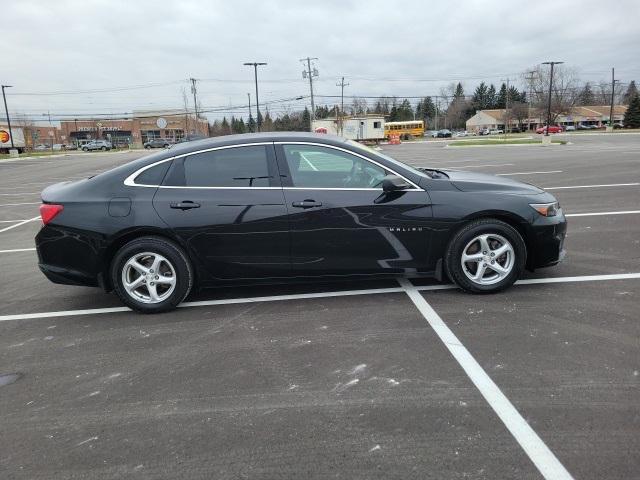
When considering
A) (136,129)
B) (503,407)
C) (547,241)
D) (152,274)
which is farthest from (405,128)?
(503,407)

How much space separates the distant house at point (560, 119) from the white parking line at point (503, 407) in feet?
365

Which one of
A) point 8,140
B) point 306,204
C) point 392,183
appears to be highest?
point 8,140

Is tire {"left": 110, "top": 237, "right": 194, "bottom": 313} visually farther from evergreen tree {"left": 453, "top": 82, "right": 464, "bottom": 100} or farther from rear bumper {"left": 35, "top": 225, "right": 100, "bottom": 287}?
evergreen tree {"left": 453, "top": 82, "right": 464, "bottom": 100}

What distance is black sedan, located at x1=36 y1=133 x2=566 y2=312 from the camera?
179 inches

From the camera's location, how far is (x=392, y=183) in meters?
4.49

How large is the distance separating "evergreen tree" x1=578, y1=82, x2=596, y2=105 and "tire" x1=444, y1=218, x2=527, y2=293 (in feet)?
391

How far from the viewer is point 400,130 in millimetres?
84312

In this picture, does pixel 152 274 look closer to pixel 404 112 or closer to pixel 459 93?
pixel 404 112

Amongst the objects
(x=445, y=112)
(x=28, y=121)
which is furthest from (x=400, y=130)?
(x=28, y=121)

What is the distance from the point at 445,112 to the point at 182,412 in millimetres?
140401

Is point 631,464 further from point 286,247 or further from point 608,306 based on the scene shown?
point 286,247

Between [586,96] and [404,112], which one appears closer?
[586,96]

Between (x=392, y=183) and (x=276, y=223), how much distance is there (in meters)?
1.09

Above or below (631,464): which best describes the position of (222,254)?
above
